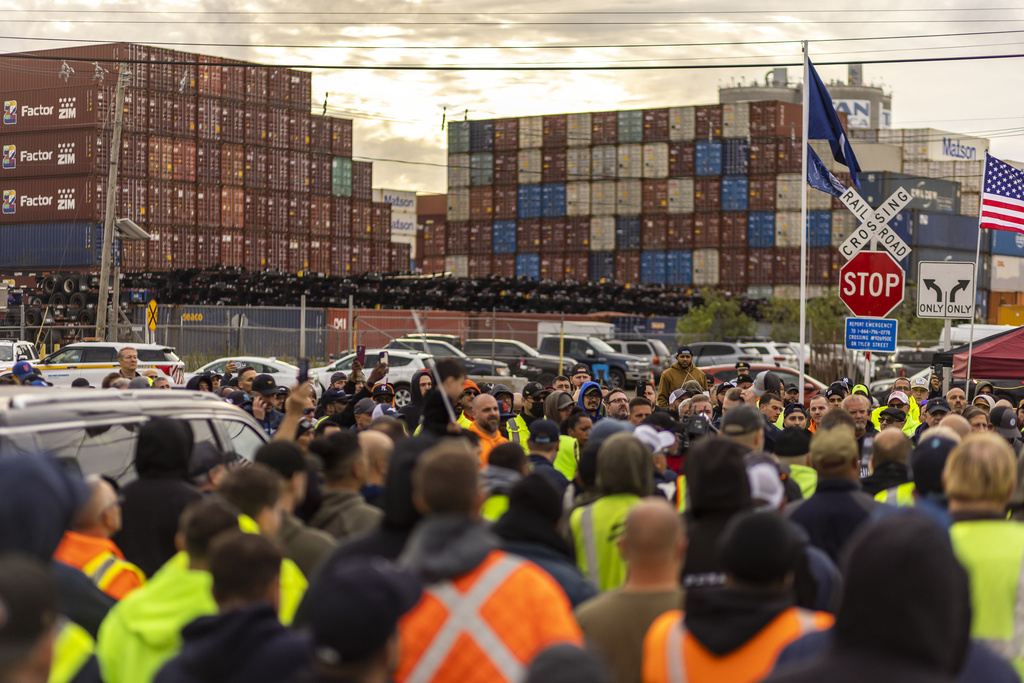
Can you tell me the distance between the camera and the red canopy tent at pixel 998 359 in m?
16.5

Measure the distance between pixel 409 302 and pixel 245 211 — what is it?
12513 mm

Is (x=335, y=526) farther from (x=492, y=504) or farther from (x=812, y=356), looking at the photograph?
(x=812, y=356)

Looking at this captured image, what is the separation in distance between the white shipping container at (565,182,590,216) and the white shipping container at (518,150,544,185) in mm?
2364

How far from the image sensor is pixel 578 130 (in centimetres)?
7188

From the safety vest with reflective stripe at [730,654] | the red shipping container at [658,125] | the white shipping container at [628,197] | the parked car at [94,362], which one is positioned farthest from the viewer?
the white shipping container at [628,197]

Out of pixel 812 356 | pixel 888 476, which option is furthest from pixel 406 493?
pixel 812 356

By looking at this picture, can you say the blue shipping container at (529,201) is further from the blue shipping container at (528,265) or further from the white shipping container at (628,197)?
the white shipping container at (628,197)

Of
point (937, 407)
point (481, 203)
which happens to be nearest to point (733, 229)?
point (481, 203)

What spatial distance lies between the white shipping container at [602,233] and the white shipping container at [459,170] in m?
10.7

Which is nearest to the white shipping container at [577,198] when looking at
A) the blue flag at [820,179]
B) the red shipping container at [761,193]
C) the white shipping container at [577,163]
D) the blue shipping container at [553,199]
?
the blue shipping container at [553,199]

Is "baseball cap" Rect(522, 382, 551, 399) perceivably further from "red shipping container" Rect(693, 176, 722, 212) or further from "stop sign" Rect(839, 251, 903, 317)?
"red shipping container" Rect(693, 176, 722, 212)

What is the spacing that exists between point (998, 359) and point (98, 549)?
1528 cm

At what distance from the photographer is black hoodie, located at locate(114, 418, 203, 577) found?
15.4 feet

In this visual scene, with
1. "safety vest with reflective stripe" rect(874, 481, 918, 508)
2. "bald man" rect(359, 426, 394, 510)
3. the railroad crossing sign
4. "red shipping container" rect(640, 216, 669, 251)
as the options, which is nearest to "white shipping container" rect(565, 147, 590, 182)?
"red shipping container" rect(640, 216, 669, 251)
